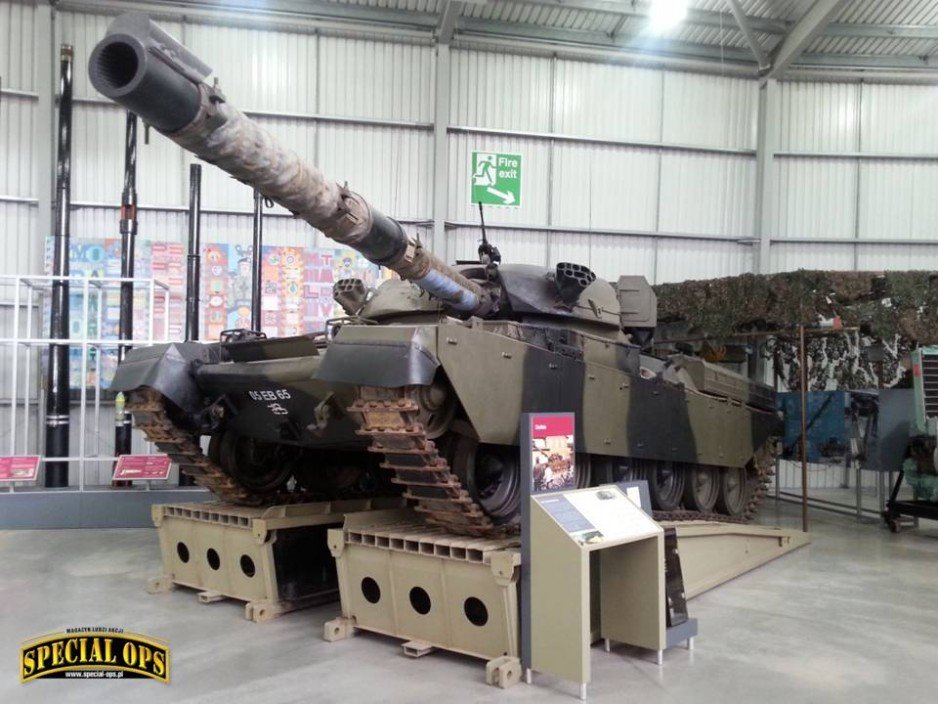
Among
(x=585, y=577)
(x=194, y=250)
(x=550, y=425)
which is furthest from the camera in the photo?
(x=194, y=250)

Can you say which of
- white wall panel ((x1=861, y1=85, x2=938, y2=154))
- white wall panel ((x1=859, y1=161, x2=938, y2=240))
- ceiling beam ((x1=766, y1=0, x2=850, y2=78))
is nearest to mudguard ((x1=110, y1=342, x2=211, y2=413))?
ceiling beam ((x1=766, y1=0, x2=850, y2=78))

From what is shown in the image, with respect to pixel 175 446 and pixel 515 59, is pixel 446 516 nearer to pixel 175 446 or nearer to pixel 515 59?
pixel 175 446

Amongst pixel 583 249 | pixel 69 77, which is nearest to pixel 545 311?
pixel 583 249

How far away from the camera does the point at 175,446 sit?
762 cm

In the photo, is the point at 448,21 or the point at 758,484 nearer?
the point at 758,484

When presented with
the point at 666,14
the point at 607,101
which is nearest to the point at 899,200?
the point at 666,14

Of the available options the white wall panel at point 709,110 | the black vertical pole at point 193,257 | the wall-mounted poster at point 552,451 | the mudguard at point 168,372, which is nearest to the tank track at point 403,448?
the mudguard at point 168,372

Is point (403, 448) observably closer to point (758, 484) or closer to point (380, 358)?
point (380, 358)

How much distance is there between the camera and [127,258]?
12883mm

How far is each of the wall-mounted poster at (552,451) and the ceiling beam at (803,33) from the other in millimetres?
11774

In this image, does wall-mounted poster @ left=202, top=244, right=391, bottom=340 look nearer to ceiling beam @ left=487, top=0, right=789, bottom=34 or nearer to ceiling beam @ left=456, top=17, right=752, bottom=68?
ceiling beam @ left=456, top=17, right=752, bottom=68

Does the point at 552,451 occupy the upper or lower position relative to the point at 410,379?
lower

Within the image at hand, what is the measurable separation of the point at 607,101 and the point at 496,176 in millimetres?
3249

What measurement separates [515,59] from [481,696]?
521 inches
